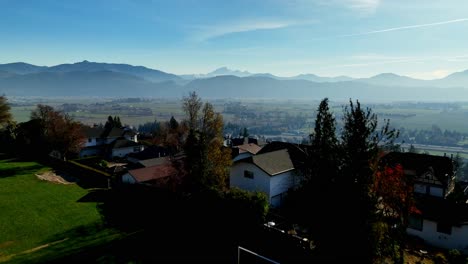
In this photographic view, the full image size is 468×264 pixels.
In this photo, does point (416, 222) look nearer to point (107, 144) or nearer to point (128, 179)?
point (128, 179)

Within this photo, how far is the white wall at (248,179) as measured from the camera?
32.4 m

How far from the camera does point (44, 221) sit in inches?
1102

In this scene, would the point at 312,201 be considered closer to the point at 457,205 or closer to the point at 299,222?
the point at 299,222

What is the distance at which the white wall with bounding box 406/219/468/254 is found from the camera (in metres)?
25.6

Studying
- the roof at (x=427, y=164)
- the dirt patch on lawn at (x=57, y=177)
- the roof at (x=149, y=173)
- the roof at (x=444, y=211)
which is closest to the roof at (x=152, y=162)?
the roof at (x=149, y=173)

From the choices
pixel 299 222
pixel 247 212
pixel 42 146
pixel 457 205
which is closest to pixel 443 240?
pixel 457 205

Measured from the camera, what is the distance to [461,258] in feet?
70.2

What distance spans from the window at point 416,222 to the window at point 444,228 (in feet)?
4.37

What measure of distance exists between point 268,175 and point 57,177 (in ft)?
102

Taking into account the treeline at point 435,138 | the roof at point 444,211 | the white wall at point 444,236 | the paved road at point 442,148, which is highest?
the roof at point 444,211

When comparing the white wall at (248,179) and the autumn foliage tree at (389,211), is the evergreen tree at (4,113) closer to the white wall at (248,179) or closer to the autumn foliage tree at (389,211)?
the white wall at (248,179)

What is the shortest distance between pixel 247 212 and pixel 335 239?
8.81 metres

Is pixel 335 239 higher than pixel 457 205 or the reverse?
higher

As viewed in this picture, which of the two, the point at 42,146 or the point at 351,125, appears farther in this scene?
the point at 42,146
